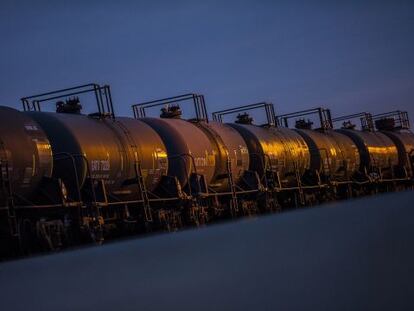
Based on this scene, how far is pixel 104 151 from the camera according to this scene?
44.7 ft

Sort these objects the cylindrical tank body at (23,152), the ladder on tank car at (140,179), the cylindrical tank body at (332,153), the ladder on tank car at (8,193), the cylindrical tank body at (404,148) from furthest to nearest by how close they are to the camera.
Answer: the cylindrical tank body at (404,148)
the cylindrical tank body at (332,153)
the ladder on tank car at (140,179)
the cylindrical tank body at (23,152)
the ladder on tank car at (8,193)

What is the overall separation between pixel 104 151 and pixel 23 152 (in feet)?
8.55

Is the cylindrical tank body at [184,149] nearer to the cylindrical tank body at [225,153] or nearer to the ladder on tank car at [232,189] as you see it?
the cylindrical tank body at [225,153]

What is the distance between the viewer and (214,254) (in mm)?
5324

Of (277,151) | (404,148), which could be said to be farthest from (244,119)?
(404,148)

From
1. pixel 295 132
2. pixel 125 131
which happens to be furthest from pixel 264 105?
pixel 125 131

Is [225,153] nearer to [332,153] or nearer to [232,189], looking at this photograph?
[232,189]

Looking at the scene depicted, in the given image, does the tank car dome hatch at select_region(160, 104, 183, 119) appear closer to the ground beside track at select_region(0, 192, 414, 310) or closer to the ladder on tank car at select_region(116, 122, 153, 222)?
the ladder on tank car at select_region(116, 122, 153, 222)

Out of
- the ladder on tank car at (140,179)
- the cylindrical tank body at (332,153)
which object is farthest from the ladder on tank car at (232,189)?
the cylindrical tank body at (332,153)

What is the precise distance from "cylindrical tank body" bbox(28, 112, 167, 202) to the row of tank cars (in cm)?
2

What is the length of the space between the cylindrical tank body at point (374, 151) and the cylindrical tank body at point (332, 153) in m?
0.84

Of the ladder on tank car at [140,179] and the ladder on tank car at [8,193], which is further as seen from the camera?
the ladder on tank car at [140,179]

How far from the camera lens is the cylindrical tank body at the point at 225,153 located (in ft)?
61.3

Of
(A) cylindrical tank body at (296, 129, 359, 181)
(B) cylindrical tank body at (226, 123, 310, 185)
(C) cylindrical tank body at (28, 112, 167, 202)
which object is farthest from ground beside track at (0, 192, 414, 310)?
(A) cylindrical tank body at (296, 129, 359, 181)
